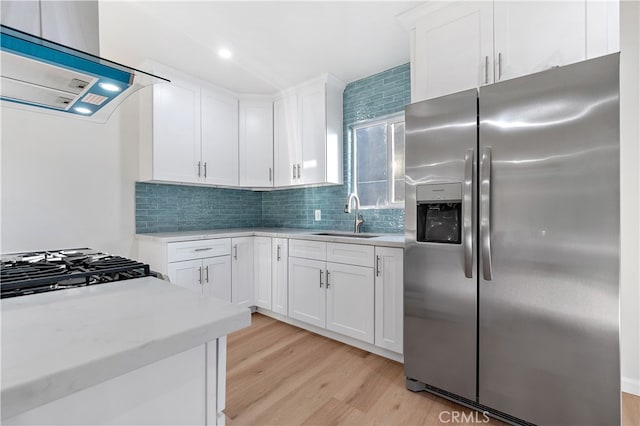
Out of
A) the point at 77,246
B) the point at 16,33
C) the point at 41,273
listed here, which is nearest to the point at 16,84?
the point at 16,33

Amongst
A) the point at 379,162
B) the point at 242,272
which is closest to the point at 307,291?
the point at 242,272

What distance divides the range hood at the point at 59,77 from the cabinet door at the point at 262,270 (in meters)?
1.98

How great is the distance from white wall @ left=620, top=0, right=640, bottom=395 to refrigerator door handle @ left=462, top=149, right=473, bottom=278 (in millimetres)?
1162

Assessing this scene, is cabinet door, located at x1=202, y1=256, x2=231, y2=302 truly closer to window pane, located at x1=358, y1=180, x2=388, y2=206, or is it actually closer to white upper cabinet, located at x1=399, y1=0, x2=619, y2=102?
window pane, located at x1=358, y1=180, x2=388, y2=206

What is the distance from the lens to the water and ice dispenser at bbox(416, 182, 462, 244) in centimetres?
176

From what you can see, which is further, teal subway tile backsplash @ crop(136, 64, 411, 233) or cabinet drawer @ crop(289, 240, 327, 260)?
teal subway tile backsplash @ crop(136, 64, 411, 233)

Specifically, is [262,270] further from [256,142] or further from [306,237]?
[256,142]

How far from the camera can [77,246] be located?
2637 millimetres

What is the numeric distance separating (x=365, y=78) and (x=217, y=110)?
162 cm

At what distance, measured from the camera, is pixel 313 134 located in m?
3.20

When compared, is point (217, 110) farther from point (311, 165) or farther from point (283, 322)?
point (283, 322)

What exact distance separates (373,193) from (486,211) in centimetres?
156

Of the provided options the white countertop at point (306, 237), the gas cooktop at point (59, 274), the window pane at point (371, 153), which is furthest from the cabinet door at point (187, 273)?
the window pane at point (371, 153)

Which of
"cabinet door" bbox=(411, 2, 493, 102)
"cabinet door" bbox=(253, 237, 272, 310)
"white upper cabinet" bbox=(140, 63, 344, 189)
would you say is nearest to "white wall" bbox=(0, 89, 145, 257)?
"white upper cabinet" bbox=(140, 63, 344, 189)
